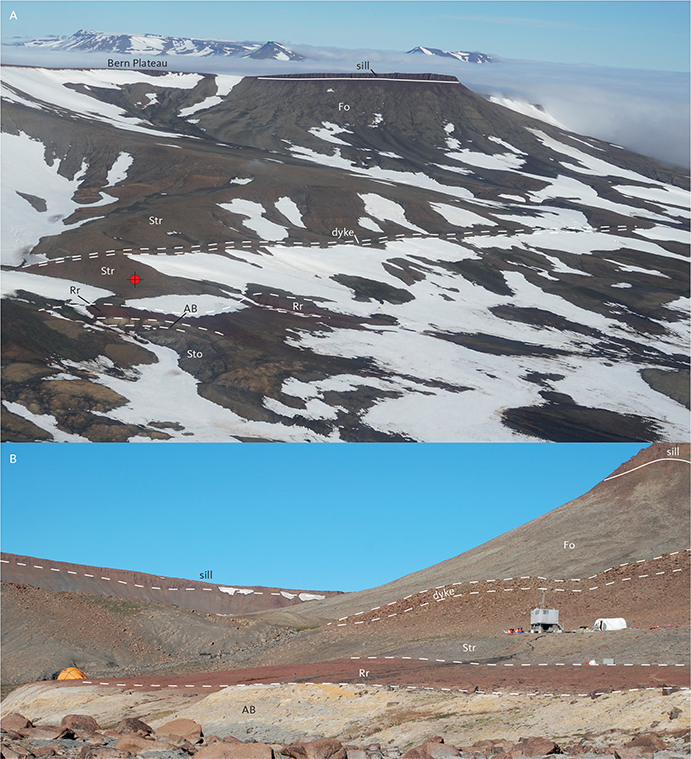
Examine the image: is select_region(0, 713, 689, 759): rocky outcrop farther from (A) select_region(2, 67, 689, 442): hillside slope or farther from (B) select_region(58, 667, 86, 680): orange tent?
(B) select_region(58, 667, 86, 680): orange tent

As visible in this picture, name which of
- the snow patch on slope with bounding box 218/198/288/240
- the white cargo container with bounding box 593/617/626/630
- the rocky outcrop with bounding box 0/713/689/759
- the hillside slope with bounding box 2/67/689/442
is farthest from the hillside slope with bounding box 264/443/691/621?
the rocky outcrop with bounding box 0/713/689/759

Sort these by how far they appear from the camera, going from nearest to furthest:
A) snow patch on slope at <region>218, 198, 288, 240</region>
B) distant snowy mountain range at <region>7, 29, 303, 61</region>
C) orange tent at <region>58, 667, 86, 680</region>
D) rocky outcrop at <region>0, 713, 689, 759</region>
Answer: rocky outcrop at <region>0, 713, 689, 759</region> < distant snowy mountain range at <region>7, 29, 303, 61</region> < snow patch on slope at <region>218, 198, 288, 240</region> < orange tent at <region>58, 667, 86, 680</region>

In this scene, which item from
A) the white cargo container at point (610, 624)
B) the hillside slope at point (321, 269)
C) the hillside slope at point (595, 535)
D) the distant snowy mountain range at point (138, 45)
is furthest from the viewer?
the hillside slope at point (595, 535)

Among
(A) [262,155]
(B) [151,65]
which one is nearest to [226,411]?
(B) [151,65]

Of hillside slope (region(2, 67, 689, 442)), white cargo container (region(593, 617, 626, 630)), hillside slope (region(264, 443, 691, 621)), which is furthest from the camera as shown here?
hillside slope (region(264, 443, 691, 621))

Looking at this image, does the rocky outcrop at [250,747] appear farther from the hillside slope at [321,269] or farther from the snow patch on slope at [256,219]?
the snow patch on slope at [256,219]

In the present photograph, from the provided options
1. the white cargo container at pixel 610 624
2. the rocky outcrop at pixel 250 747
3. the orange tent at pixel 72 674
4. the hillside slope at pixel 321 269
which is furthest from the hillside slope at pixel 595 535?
the rocky outcrop at pixel 250 747

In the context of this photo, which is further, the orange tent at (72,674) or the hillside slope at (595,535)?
the hillside slope at (595,535)

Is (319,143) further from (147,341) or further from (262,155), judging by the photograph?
(147,341)

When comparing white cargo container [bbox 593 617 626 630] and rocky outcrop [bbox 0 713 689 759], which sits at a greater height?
rocky outcrop [bbox 0 713 689 759]
